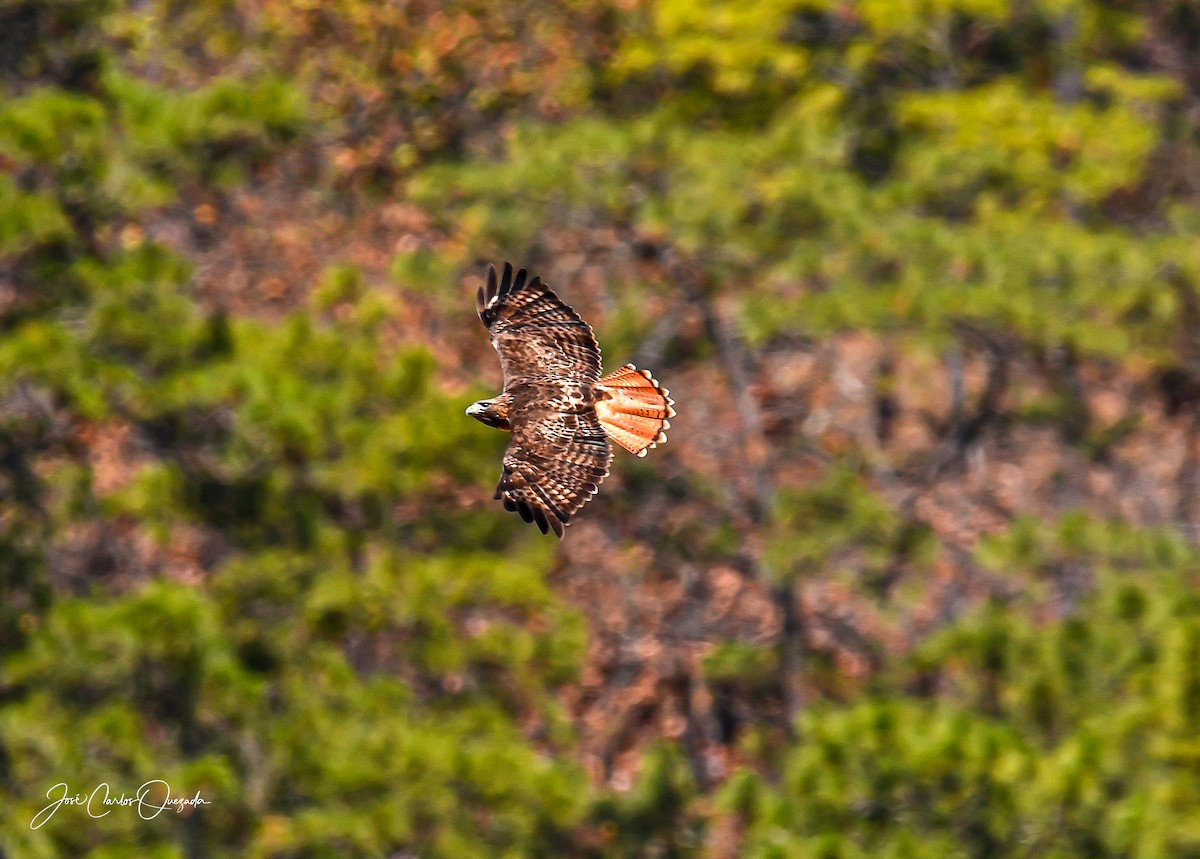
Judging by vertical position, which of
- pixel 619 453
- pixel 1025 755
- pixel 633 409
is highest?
pixel 633 409

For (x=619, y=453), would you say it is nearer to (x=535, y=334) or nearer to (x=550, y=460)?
(x=535, y=334)

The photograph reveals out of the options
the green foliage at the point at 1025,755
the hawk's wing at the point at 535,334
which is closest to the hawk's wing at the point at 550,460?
the hawk's wing at the point at 535,334

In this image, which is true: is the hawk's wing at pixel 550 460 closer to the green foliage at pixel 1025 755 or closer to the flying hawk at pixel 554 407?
the flying hawk at pixel 554 407

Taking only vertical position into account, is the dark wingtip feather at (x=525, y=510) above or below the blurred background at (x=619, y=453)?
above

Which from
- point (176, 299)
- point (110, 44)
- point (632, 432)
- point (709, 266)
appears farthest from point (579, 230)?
point (632, 432)

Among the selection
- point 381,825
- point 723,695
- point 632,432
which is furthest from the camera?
point 723,695

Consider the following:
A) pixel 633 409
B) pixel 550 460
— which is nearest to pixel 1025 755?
pixel 633 409

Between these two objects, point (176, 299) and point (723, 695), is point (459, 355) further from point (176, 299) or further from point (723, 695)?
point (723, 695)

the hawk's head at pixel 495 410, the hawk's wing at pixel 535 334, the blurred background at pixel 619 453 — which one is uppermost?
the hawk's wing at pixel 535 334
